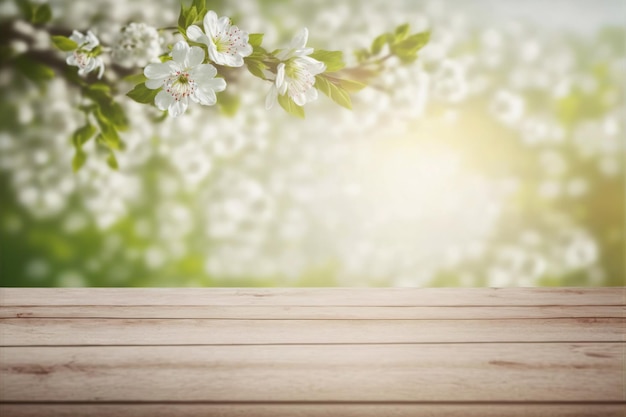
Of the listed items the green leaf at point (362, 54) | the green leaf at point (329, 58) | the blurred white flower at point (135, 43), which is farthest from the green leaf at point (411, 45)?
the blurred white flower at point (135, 43)

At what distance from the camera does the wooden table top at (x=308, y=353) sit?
858 mm

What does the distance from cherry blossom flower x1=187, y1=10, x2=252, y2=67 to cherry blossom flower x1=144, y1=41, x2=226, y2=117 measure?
0.6 inches

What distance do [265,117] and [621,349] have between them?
4.29 feet

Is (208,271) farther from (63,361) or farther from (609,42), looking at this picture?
(609,42)

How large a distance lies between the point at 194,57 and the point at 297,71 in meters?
0.12

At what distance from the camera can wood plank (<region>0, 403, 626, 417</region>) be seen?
2.70 feet

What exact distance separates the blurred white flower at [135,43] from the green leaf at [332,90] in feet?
2.57

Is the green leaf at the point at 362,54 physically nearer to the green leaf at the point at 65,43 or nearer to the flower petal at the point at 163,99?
the green leaf at the point at 65,43

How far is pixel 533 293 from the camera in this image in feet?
4.74

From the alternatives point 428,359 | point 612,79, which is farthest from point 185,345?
point 612,79

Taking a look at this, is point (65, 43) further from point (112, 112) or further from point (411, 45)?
point (411, 45)

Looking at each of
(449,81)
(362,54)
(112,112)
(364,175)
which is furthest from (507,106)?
(112,112)

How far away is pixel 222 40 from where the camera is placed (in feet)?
2.26

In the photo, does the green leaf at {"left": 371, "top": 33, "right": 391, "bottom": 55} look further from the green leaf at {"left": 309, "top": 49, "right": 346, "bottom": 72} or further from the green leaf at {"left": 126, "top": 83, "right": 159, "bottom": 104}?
the green leaf at {"left": 126, "top": 83, "right": 159, "bottom": 104}
